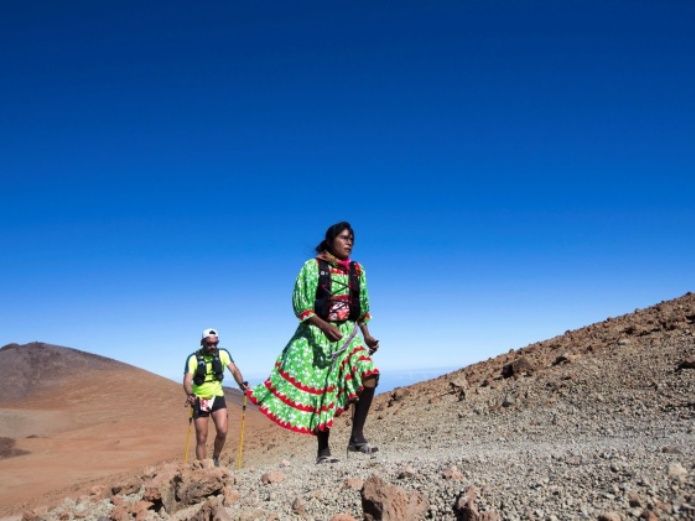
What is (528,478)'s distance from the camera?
3.43 metres

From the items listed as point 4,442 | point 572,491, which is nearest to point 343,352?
point 572,491

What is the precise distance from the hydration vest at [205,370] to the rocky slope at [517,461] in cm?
135

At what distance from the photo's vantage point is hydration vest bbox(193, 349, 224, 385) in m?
6.92

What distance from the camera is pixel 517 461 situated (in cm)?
393

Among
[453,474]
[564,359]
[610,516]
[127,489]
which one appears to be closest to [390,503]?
[453,474]

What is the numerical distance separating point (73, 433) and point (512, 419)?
62.0ft

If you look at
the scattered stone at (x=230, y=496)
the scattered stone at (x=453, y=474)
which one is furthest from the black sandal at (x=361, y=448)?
the scattered stone at (x=453, y=474)

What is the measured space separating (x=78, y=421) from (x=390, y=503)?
23.8 m

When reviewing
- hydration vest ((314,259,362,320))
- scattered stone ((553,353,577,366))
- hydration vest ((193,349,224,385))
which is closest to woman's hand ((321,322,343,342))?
hydration vest ((314,259,362,320))

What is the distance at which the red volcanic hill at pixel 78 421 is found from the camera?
46.8ft

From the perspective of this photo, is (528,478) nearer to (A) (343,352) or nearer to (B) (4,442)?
(A) (343,352)

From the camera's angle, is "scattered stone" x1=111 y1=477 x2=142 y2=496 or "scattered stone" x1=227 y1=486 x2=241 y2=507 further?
"scattered stone" x1=111 y1=477 x2=142 y2=496

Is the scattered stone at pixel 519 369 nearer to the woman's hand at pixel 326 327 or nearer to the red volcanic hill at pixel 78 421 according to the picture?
the woman's hand at pixel 326 327

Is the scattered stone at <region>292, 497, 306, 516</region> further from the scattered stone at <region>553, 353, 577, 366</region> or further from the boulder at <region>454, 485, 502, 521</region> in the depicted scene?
the scattered stone at <region>553, 353, 577, 366</region>
